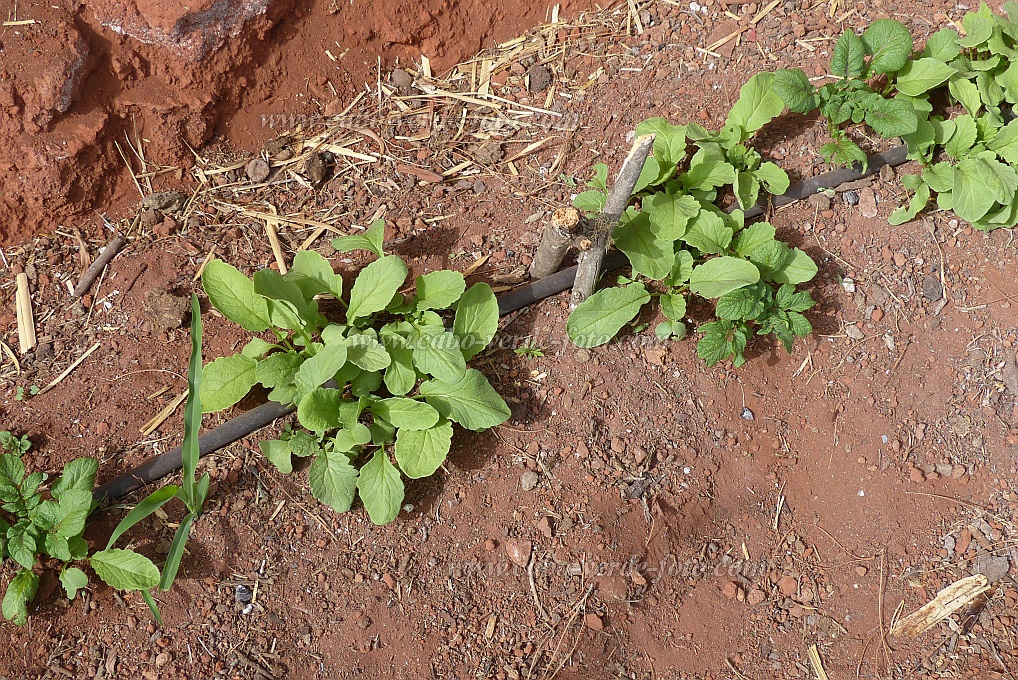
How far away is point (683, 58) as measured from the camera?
3238 millimetres

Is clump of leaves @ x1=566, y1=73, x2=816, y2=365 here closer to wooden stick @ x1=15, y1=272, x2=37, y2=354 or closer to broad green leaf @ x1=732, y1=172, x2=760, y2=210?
broad green leaf @ x1=732, y1=172, x2=760, y2=210

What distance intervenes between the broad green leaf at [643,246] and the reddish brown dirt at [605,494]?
11.7 inches

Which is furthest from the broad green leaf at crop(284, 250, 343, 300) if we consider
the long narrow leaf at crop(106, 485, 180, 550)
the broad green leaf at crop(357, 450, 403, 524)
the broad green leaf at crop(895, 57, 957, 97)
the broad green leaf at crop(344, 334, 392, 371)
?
the broad green leaf at crop(895, 57, 957, 97)

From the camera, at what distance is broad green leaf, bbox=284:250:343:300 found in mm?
2572

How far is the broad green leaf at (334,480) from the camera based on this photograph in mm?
2400

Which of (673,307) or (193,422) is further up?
(193,422)

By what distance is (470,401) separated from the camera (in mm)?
2449

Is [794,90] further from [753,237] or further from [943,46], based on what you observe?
[943,46]

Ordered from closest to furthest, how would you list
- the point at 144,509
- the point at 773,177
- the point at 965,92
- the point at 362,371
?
the point at 144,509 → the point at 362,371 → the point at 773,177 → the point at 965,92

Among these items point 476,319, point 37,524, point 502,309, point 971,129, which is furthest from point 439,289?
point 971,129

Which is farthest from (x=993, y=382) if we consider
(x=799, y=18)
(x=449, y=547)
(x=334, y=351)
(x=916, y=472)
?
(x=334, y=351)

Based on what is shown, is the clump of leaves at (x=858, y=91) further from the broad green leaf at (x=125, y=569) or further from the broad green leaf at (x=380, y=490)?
the broad green leaf at (x=125, y=569)

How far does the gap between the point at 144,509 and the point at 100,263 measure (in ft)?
3.86

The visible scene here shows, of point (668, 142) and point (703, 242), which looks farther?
point (668, 142)
